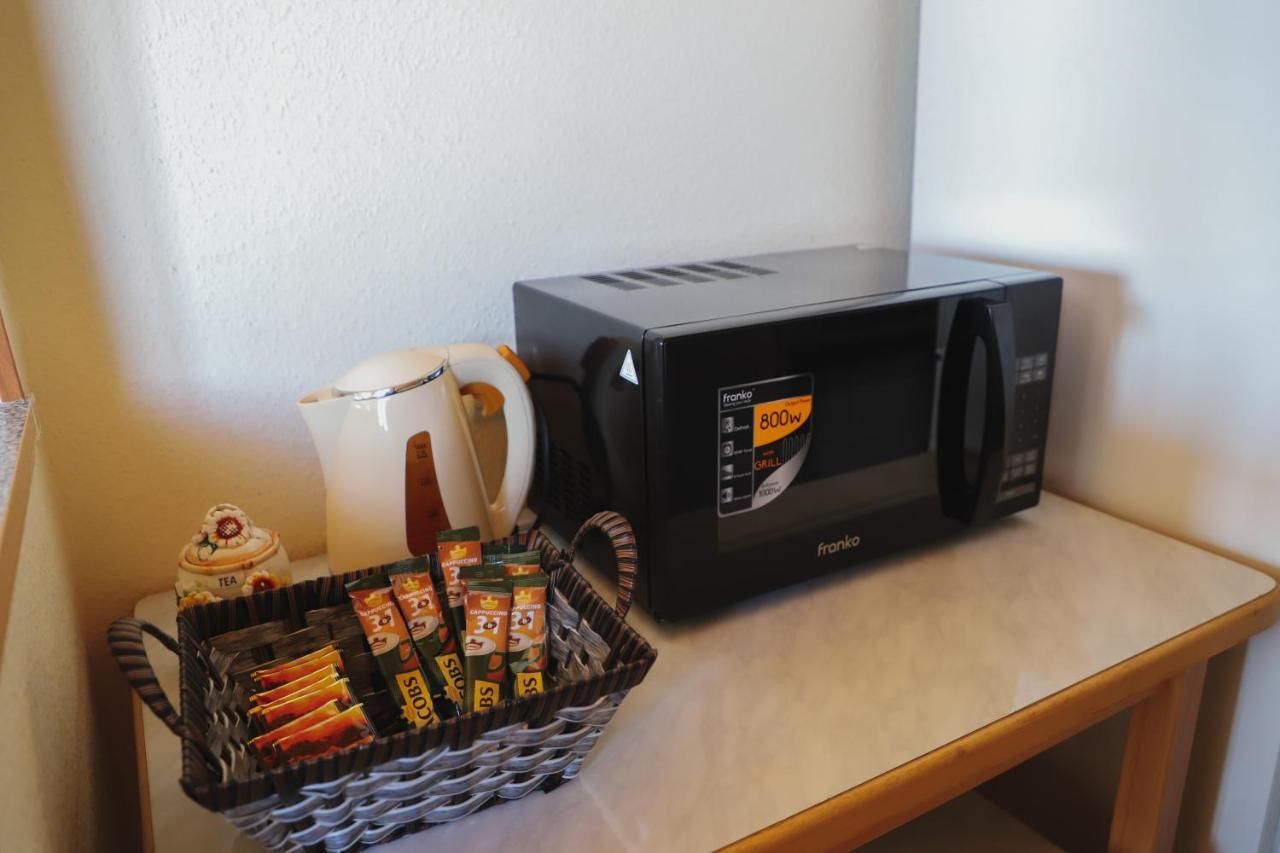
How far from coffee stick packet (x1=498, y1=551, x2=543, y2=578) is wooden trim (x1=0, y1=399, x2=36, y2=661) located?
318 millimetres

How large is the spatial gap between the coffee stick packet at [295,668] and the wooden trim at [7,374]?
311 millimetres

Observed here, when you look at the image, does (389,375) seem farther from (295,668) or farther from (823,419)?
(823,419)

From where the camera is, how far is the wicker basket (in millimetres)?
494

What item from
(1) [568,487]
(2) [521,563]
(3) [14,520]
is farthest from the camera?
(1) [568,487]

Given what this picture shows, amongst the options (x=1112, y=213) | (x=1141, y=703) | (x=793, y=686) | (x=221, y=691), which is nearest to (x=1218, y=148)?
(x=1112, y=213)

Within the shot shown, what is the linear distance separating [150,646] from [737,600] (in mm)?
537

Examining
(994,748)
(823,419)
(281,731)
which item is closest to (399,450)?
(281,731)

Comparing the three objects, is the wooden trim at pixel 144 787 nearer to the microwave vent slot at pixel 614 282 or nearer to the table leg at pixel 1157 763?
the microwave vent slot at pixel 614 282

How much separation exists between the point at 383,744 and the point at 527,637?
166mm

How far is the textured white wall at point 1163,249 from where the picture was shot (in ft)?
2.69

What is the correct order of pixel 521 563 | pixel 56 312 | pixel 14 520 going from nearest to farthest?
pixel 14 520 < pixel 521 563 < pixel 56 312

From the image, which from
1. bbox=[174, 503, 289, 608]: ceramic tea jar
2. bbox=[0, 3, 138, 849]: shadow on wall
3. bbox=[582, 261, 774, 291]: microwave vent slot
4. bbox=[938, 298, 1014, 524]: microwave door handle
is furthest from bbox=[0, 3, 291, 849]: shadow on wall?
bbox=[938, 298, 1014, 524]: microwave door handle

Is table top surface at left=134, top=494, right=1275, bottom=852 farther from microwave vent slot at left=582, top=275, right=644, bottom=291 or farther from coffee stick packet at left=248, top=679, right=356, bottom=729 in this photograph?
microwave vent slot at left=582, top=275, right=644, bottom=291

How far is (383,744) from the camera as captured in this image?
1.64ft
